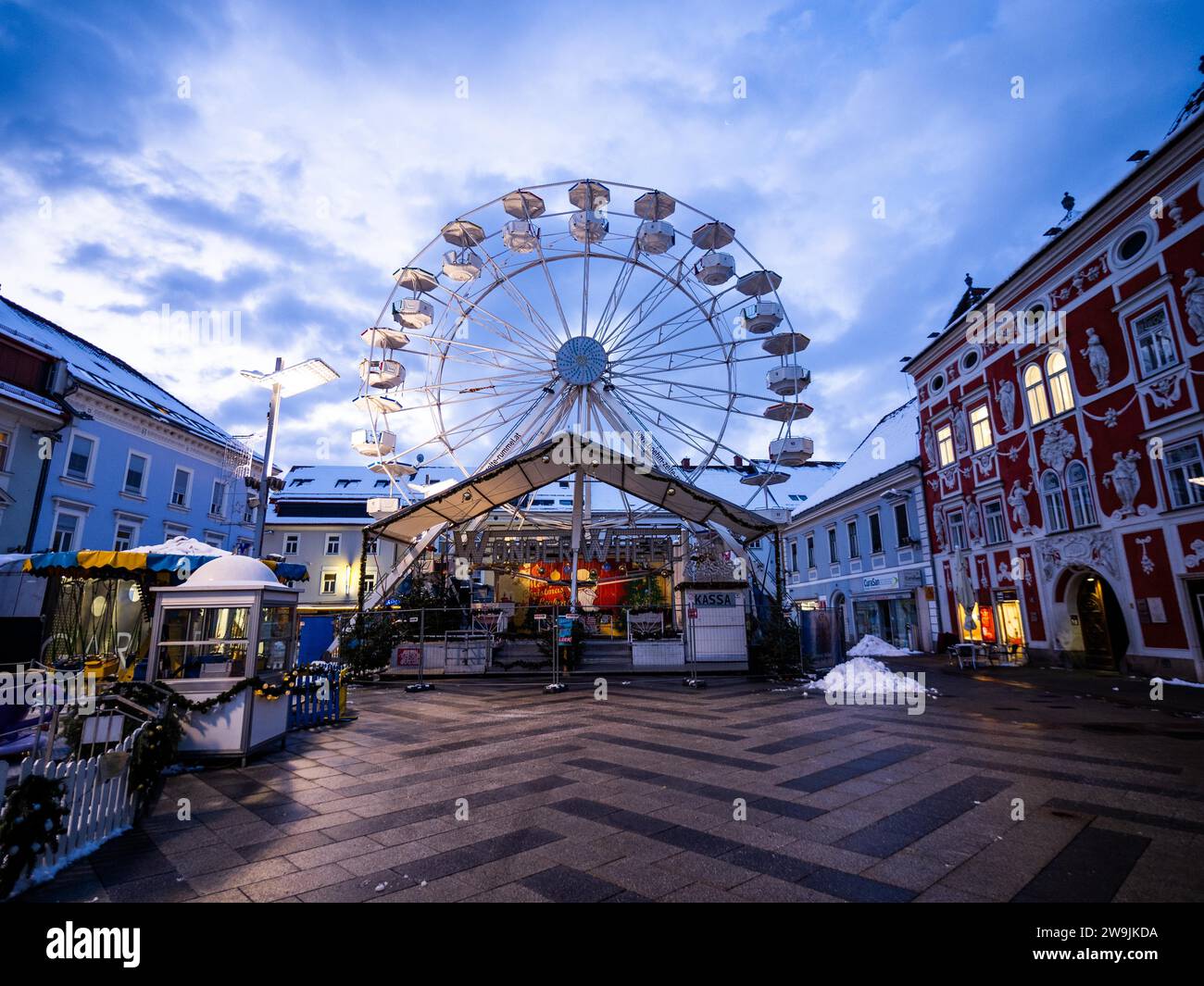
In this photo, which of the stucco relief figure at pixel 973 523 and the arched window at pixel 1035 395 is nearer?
the arched window at pixel 1035 395

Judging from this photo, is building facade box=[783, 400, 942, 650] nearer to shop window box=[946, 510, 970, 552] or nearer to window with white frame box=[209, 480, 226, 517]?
shop window box=[946, 510, 970, 552]

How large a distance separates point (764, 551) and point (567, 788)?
127 feet

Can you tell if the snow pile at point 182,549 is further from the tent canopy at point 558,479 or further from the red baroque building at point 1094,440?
the red baroque building at point 1094,440

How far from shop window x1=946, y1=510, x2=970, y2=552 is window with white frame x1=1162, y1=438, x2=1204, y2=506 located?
8.20 m

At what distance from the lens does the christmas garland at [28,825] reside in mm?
3711

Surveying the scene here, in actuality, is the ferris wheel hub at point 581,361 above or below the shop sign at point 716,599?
above

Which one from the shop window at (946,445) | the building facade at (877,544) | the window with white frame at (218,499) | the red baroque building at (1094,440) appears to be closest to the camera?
the red baroque building at (1094,440)

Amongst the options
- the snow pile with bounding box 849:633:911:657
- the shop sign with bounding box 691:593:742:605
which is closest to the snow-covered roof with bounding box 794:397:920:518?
the snow pile with bounding box 849:633:911:657

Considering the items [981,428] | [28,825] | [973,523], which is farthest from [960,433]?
[28,825]

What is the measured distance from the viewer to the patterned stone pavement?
3764 mm

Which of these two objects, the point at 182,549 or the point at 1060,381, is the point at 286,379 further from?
the point at 1060,381

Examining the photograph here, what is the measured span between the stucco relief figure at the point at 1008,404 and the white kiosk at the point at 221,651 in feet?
74.7

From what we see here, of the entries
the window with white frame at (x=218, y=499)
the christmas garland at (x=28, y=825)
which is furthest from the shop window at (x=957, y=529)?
the window with white frame at (x=218, y=499)

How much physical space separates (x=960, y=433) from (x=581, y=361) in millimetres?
15319
